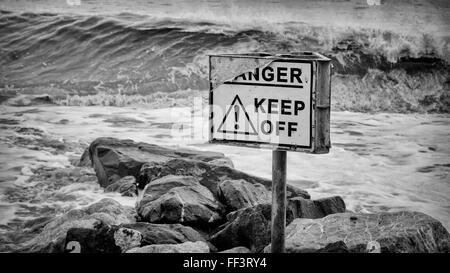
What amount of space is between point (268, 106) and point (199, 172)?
8.41 feet

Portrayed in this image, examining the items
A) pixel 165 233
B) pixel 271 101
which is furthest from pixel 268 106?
pixel 165 233

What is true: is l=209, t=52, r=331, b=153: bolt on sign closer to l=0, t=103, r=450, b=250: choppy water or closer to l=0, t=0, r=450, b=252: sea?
l=0, t=0, r=450, b=252: sea

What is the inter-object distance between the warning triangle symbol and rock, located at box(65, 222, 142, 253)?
1.20 metres

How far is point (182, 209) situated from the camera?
4.00 metres

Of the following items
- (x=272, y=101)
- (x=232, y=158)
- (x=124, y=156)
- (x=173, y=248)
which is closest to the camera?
(x=272, y=101)

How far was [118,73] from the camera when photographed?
11.8 m

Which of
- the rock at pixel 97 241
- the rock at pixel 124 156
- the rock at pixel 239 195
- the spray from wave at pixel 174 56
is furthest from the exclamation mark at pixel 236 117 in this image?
the spray from wave at pixel 174 56

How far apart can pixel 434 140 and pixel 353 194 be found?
254 centimetres

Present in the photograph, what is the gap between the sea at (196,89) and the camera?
19.4 feet

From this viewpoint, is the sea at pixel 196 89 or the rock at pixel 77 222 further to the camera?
the sea at pixel 196 89

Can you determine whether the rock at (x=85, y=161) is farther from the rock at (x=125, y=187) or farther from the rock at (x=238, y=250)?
the rock at (x=238, y=250)

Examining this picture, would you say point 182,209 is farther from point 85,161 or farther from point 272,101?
point 85,161

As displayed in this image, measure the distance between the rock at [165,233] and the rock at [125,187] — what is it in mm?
1292
